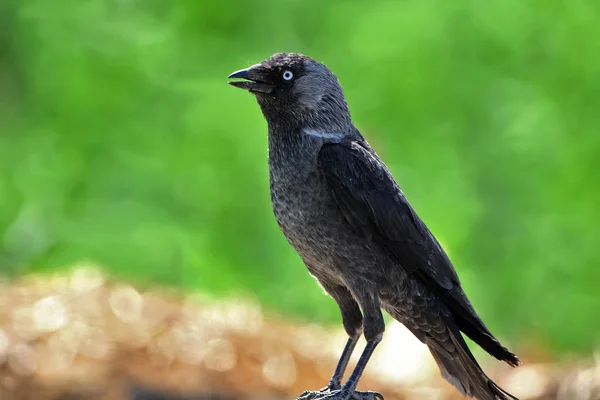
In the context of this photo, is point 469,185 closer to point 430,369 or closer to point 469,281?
point 469,281

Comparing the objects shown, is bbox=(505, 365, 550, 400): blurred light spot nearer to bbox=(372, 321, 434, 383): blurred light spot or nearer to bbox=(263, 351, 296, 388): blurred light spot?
bbox=(372, 321, 434, 383): blurred light spot

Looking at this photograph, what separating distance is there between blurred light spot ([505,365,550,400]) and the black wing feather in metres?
2.12

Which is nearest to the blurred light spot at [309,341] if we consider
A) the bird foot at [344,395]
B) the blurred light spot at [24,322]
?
the blurred light spot at [24,322]

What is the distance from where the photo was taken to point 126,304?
6.83 meters

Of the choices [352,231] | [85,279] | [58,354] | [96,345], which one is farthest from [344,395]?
[85,279]

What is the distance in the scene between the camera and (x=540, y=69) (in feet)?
27.7

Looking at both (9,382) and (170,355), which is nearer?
(9,382)

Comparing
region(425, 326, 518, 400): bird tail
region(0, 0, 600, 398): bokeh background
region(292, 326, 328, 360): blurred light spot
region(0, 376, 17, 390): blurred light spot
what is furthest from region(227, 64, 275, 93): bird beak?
region(0, 0, 600, 398): bokeh background

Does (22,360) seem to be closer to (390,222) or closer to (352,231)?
(352,231)

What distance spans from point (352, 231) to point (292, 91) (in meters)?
0.78

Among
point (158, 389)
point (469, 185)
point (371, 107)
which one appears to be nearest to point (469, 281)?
point (469, 185)

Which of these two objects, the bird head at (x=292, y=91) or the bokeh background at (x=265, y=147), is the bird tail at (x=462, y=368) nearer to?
the bird head at (x=292, y=91)

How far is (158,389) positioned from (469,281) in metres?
3.68

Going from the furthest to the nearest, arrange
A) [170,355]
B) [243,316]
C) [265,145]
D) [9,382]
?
[265,145] < [243,316] < [170,355] < [9,382]
